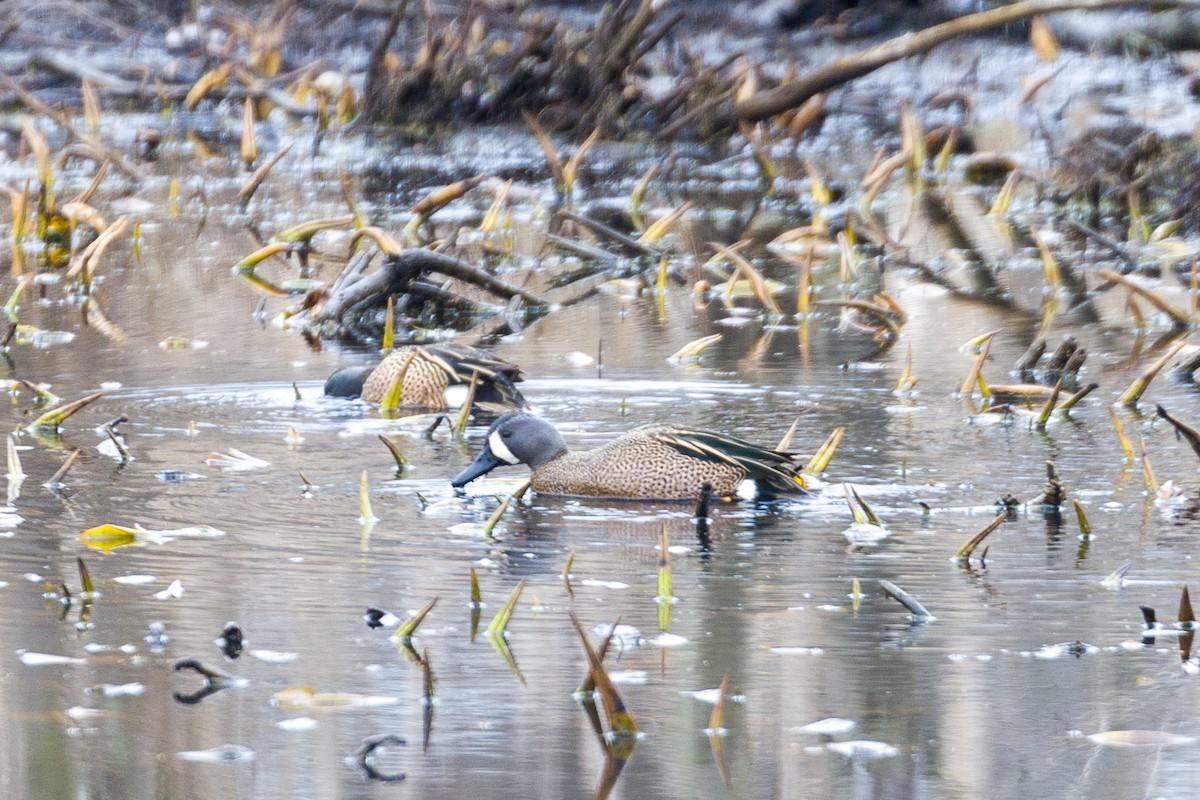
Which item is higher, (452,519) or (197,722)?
(452,519)

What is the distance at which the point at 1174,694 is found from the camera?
470 centimetres

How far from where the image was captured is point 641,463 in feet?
22.8

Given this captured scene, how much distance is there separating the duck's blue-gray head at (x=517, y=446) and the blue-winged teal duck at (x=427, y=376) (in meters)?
1.43

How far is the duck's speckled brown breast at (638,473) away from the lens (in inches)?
271

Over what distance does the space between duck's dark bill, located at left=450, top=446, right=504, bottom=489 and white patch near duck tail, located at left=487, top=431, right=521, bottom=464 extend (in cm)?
1

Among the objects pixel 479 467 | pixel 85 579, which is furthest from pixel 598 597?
pixel 479 467

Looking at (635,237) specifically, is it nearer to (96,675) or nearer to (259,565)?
(259,565)

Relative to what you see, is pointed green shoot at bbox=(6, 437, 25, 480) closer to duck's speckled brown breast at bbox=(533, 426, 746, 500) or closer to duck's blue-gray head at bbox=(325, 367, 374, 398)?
duck's speckled brown breast at bbox=(533, 426, 746, 500)

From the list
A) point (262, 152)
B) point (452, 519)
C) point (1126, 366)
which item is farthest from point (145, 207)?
point (452, 519)

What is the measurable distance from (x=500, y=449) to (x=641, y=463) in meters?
0.49

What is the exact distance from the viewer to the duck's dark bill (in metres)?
7.07

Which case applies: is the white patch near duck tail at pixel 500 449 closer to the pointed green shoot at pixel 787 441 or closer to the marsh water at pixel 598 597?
the marsh water at pixel 598 597

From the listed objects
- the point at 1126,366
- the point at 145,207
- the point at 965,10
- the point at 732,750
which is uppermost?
the point at 965,10

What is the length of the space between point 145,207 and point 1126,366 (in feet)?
30.0
